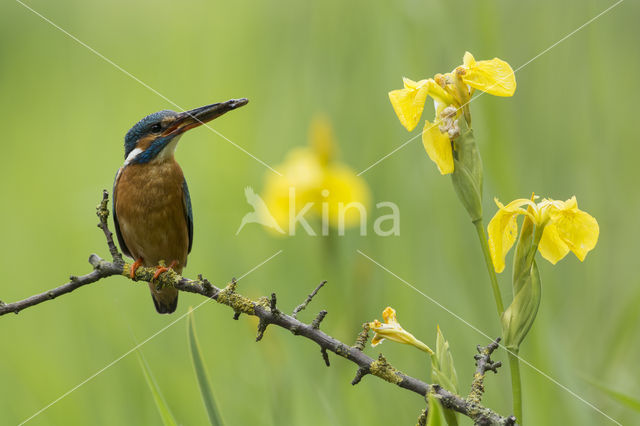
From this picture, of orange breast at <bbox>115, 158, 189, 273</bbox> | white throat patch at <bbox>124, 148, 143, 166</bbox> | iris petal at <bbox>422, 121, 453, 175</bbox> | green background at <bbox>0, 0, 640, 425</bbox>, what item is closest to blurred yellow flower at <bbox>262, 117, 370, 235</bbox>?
green background at <bbox>0, 0, 640, 425</bbox>

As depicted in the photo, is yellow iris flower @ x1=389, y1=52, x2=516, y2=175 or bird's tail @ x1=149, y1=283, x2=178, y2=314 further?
bird's tail @ x1=149, y1=283, x2=178, y2=314

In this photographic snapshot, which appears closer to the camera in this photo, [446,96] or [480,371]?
[480,371]

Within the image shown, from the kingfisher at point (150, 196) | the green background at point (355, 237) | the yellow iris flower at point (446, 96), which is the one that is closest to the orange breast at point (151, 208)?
the kingfisher at point (150, 196)

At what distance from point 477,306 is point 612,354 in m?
0.42

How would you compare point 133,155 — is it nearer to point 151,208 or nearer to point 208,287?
point 151,208

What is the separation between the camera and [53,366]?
7.19 ft

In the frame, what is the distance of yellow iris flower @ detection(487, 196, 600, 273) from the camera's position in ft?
3.16

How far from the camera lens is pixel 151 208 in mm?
1792

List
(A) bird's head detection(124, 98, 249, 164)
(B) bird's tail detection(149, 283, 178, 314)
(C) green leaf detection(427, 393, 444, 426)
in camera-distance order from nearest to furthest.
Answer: (C) green leaf detection(427, 393, 444, 426)
(A) bird's head detection(124, 98, 249, 164)
(B) bird's tail detection(149, 283, 178, 314)

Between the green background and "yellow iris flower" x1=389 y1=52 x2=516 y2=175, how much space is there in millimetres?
460

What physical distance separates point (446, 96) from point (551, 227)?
0.27 meters

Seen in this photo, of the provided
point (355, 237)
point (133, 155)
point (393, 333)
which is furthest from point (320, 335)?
point (133, 155)

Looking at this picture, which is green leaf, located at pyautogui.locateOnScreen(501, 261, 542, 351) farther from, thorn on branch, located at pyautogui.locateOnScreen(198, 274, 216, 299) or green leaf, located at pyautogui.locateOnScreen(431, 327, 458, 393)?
thorn on branch, located at pyautogui.locateOnScreen(198, 274, 216, 299)

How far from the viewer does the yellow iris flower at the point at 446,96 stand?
103 cm
